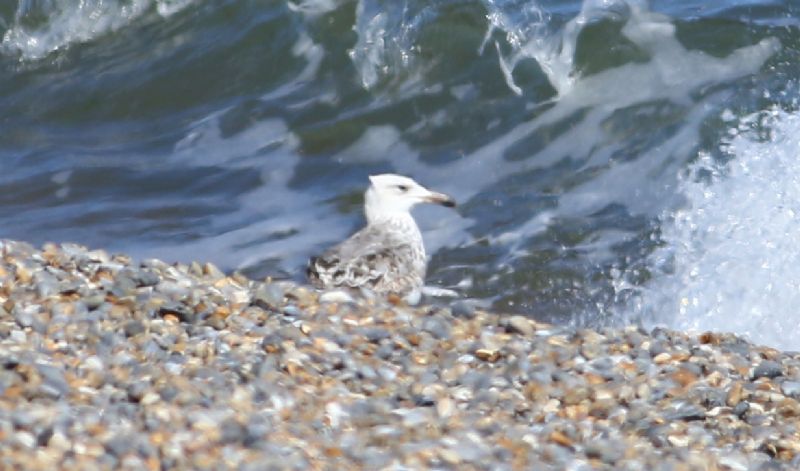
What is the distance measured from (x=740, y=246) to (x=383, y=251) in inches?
84.2

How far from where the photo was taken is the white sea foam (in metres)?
8.68

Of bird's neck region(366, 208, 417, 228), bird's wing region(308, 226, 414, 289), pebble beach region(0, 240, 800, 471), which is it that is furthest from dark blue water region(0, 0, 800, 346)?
pebble beach region(0, 240, 800, 471)

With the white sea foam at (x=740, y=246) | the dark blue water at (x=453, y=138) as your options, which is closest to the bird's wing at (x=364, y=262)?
the dark blue water at (x=453, y=138)

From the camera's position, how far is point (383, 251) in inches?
327

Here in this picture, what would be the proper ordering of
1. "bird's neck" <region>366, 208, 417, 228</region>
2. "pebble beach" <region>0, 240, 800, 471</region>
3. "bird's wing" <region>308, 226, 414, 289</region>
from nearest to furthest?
"pebble beach" <region>0, 240, 800, 471</region> < "bird's wing" <region>308, 226, 414, 289</region> < "bird's neck" <region>366, 208, 417, 228</region>

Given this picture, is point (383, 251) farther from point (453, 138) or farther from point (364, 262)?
point (453, 138)

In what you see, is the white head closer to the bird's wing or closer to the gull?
the gull

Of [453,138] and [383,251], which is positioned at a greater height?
[383,251]

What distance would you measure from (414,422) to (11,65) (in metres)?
8.52

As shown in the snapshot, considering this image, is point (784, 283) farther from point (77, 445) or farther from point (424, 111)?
point (77, 445)

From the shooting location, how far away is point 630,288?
8.94 meters

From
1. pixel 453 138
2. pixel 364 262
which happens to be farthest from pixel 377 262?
pixel 453 138

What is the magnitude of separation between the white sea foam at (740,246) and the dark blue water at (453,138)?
0.02 m

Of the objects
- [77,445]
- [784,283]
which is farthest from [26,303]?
[784,283]
